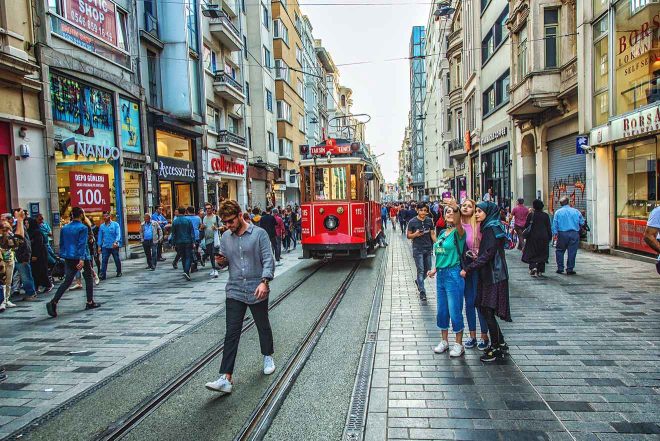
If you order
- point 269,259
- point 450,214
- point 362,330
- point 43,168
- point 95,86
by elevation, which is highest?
point 95,86

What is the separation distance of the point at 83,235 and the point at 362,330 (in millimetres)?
5176

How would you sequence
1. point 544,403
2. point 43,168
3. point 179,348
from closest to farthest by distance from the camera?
1. point 544,403
2. point 179,348
3. point 43,168

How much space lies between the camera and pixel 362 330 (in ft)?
22.0

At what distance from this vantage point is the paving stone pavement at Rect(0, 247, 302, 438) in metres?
4.75

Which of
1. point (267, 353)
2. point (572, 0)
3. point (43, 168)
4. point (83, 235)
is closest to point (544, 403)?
point (267, 353)

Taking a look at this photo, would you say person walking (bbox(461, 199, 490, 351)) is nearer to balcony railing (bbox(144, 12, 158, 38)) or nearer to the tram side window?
the tram side window

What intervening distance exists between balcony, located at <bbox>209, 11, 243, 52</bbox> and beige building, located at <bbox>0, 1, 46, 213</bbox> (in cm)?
1303

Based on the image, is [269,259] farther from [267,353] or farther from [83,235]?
[83,235]

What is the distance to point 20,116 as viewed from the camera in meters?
12.0

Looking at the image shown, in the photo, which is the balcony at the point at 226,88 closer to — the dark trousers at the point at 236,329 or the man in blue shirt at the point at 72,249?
the man in blue shirt at the point at 72,249

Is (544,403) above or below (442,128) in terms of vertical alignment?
below

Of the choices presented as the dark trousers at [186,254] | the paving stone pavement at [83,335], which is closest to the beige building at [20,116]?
the paving stone pavement at [83,335]

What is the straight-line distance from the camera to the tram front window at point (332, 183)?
14194 mm

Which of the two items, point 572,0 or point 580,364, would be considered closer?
point 580,364
